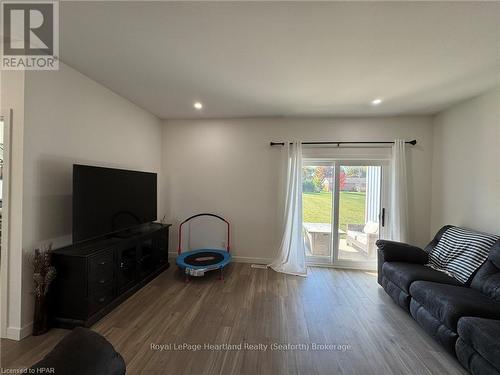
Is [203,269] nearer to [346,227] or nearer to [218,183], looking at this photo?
[218,183]

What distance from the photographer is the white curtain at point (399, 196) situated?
3.29 m

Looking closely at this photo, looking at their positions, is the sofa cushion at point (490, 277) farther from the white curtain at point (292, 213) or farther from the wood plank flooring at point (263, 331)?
the white curtain at point (292, 213)

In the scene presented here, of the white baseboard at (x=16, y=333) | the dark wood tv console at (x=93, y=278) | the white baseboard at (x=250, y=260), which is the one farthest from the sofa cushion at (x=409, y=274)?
the white baseboard at (x=16, y=333)

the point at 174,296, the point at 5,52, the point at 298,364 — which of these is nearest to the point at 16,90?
the point at 5,52

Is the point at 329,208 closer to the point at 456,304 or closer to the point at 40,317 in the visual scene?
the point at 456,304

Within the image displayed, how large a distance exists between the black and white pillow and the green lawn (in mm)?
1096

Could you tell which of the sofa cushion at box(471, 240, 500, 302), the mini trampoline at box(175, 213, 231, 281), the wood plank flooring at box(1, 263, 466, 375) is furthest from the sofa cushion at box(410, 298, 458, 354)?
the mini trampoline at box(175, 213, 231, 281)

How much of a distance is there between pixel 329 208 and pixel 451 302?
203 cm

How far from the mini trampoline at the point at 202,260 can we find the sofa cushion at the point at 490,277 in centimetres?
283

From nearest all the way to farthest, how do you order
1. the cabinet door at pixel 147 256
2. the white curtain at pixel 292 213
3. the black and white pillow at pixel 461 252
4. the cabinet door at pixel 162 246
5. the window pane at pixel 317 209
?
the black and white pillow at pixel 461 252 → the cabinet door at pixel 147 256 → the cabinet door at pixel 162 246 → the white curtain at pixel 292 213 → the window pane at pixel 317 209

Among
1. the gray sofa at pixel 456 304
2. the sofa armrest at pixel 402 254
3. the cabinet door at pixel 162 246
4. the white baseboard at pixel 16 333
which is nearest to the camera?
the gray sofa at pixel 456 304

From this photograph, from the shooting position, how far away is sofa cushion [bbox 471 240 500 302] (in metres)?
1.90

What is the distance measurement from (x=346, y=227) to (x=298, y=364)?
8.11 feet

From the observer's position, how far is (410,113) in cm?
334
